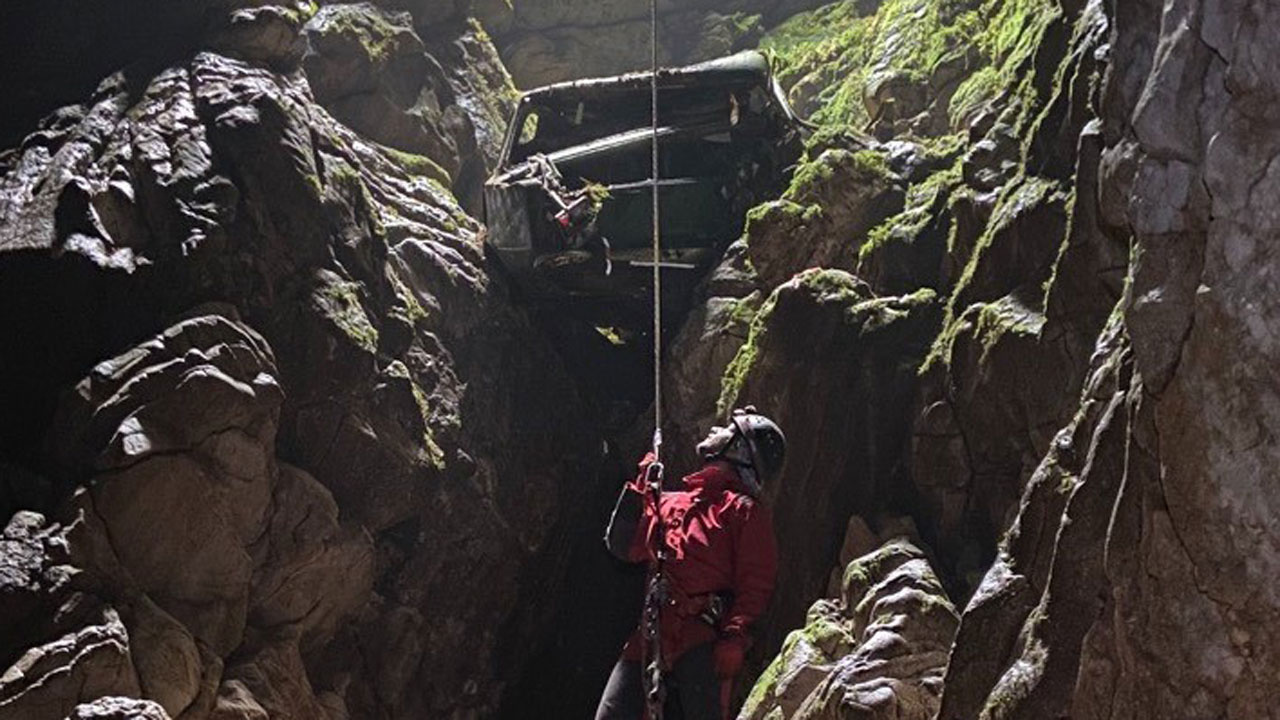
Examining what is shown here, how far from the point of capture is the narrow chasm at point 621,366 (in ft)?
14.0

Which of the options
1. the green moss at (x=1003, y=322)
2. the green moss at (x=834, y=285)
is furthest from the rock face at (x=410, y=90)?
the green moss at (x=1003, y=322)

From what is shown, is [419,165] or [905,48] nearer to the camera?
[905,48]

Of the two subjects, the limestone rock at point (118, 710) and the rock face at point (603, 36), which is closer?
the limestone rock at point (118, 710)

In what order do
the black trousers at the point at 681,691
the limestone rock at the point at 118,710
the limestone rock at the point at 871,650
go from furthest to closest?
1. the limestone rock at the point at 118,710
2. the black trousers at the point at 681,691
3. the limestone rock at the point at 871,650

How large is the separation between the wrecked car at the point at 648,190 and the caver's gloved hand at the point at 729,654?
646 centimetres

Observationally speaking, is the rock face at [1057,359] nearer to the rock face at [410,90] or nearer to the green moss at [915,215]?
the green moss at [915,215]

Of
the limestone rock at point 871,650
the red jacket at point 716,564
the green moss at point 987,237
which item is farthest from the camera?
the green moss at point 987,237

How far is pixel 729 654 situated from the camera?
23.0ft

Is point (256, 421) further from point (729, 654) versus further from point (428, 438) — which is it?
point (729, 654)

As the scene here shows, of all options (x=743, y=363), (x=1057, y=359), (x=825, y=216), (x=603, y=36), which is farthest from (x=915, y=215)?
(x=603, y=36)

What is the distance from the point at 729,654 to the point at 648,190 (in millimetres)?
6900

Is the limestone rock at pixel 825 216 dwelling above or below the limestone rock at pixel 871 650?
above

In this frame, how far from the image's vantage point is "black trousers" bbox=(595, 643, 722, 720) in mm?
6977

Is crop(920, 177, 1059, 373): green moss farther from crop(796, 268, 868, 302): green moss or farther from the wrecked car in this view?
the wrecked car
